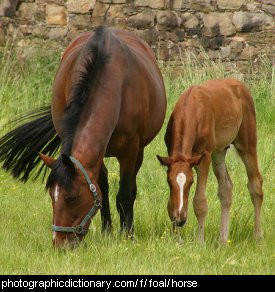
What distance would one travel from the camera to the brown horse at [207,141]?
7.61m

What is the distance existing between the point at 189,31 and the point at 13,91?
10.7 ft

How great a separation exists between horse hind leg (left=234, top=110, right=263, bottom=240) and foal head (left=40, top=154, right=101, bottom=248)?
6.26 feet

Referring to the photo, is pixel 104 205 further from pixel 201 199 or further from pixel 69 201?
pixel 69 201

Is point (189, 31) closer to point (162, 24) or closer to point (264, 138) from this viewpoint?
point (162, 24)

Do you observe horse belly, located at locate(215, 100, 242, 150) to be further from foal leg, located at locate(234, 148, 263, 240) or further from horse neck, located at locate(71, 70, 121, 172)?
horse neck, located at locate(71, 70, 121, 172)

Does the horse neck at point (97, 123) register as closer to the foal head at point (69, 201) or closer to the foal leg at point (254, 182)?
the foal head at point (69, 201)

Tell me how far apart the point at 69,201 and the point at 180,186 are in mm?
905

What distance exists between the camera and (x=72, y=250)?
7297 mm

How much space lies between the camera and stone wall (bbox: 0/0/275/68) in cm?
1526

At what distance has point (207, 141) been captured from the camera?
803cm

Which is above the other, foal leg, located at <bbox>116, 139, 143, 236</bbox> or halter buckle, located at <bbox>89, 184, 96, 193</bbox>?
halter buckle, located at <bbox>89, 184, 96, 193</bbox>

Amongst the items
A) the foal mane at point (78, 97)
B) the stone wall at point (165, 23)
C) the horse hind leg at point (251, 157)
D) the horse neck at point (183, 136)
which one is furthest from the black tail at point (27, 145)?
the stone wall at point (165, 23)

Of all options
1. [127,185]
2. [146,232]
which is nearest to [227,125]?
[127,185]

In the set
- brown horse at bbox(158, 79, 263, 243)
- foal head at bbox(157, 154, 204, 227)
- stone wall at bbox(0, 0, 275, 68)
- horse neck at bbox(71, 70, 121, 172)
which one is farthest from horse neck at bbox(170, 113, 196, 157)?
stone wall at bbox(0, 0, 275, 68)
